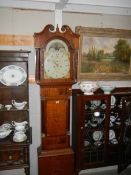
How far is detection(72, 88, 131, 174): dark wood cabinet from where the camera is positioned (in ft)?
8.76

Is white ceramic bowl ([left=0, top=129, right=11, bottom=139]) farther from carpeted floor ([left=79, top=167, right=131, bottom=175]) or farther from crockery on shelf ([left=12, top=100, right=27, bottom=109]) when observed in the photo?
carpeted floor ([left=79, top=167, right=131, bottom=175])

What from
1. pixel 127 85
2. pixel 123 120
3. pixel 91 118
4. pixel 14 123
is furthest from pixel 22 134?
pixel 127 85

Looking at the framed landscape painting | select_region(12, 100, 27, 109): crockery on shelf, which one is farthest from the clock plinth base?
the framed landscape painting

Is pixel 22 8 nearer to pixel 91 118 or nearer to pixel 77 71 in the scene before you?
pixel 77 71

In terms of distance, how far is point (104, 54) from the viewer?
2.96m

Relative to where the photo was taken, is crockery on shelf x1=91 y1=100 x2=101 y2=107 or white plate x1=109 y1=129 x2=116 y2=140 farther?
white plate x1=109 y1=129 x2=116 y2=140

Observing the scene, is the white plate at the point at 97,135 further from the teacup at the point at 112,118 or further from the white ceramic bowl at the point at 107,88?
the white ceramic bowl at the point at 107,88

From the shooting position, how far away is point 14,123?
103 inches

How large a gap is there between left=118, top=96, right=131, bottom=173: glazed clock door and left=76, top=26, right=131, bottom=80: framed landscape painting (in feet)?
1.69

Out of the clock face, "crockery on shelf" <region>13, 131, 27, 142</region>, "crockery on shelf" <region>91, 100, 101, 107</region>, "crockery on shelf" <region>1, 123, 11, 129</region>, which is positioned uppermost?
the clock face

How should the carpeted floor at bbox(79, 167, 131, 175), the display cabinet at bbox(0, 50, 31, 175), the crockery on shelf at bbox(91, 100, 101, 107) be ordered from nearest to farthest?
1. the display cabinet at bbox(0, 50, 31, 175)
2. the crockery on shelf at bbox(91, 100, 101, 107)
3. the carpeted floor at bbox(79, 167, 131, 175)

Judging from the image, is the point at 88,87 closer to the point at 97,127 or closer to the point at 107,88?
the point at 107,88

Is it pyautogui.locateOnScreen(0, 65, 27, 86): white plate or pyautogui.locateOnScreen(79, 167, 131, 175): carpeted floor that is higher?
pyautogui.locateOnScreen(0, 65, 27, 86): white plate

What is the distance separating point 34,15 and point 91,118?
162cm
